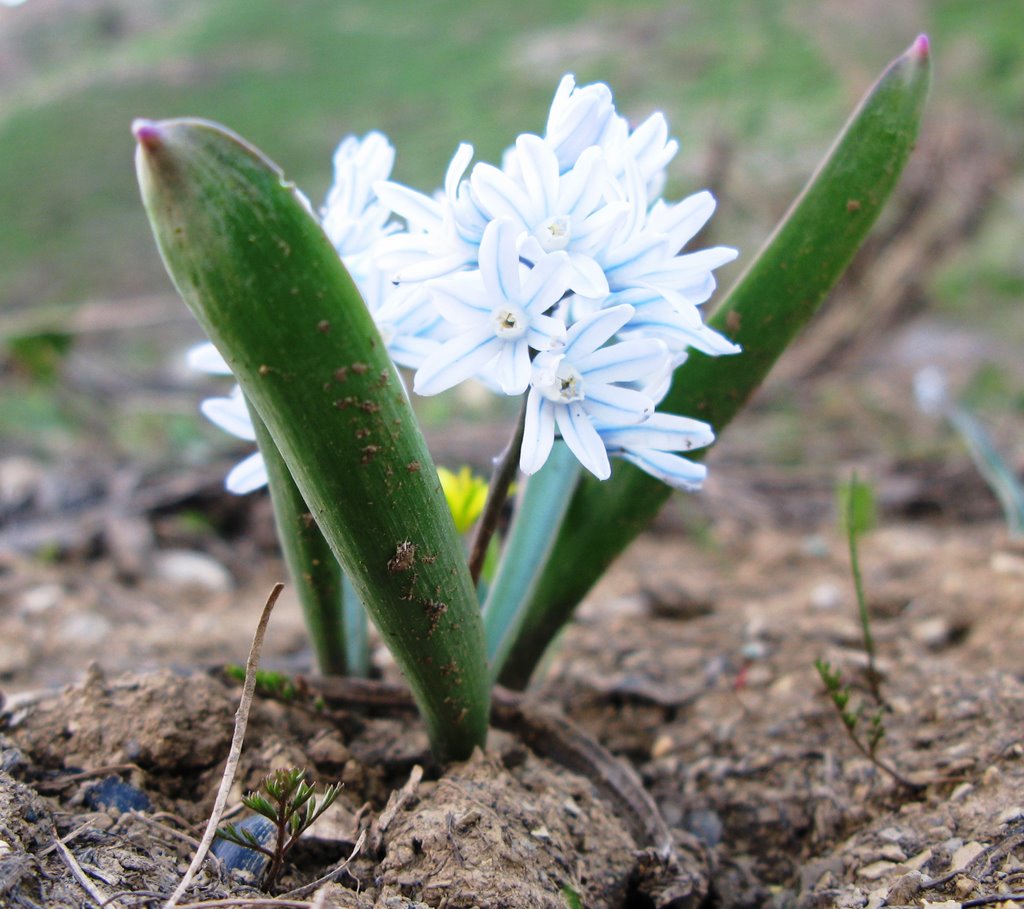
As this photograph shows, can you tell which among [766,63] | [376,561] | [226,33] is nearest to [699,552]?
[376,561]

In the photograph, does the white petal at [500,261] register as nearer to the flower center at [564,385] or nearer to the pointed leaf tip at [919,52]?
the flower center at [564,385]

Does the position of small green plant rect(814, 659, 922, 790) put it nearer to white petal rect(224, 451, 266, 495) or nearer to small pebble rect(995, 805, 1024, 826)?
small pebble rect(995, 805, 1024, 826)

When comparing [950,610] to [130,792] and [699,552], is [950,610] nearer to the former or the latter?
[699,552]

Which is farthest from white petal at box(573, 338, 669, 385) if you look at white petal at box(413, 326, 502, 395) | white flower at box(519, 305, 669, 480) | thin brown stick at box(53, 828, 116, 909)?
thin brown stick at box(53, 828, 116, 909)

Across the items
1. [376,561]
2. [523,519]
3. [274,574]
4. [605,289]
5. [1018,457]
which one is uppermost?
[605,289]

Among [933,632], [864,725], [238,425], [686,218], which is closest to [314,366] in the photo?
[238,425]

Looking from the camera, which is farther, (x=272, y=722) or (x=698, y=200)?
(x=272, y=722)

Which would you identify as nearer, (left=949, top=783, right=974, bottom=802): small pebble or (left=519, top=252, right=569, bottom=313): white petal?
(left=519, top=252, right=569, bottom=313): white petal

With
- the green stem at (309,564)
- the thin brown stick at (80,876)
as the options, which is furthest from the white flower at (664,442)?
the thin brown stick at (80,876)
